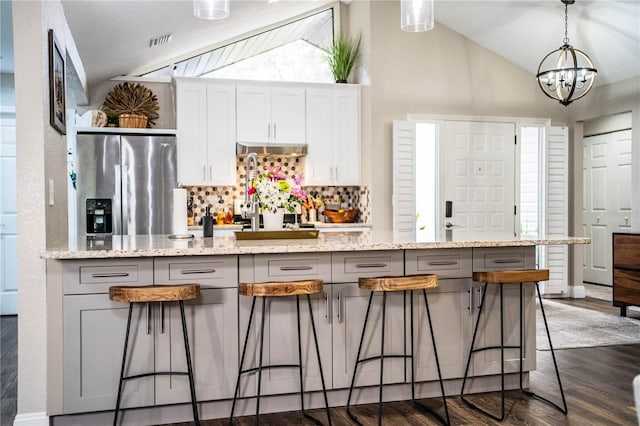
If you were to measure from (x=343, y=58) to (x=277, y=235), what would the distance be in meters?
3.56

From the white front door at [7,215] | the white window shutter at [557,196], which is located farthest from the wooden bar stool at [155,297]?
the white window shutter at [557,196]

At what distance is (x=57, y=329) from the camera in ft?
10.0

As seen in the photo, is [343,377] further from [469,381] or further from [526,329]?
[526,329]

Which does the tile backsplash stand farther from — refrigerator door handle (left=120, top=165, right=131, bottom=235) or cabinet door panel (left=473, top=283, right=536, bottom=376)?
cabinet door panel (left=473, top=283, right=536, bottom=376)

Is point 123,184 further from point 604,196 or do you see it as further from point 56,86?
point 604,196

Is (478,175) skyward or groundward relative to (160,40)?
groundward

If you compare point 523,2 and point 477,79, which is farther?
point 477,79

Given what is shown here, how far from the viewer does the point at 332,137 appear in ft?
21.3

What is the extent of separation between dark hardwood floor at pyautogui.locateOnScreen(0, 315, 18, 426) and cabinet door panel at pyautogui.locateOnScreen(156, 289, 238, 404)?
3.17ft

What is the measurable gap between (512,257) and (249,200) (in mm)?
Result: 1707

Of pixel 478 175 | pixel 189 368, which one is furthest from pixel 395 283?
Answer: pixel 478 175

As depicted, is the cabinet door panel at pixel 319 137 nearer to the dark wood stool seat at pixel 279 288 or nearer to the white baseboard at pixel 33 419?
the dark wood stool seat at pixel 279 288

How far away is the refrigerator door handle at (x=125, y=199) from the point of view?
5707 millimetres

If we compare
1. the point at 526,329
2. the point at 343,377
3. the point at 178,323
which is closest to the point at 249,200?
the point at 178,323
